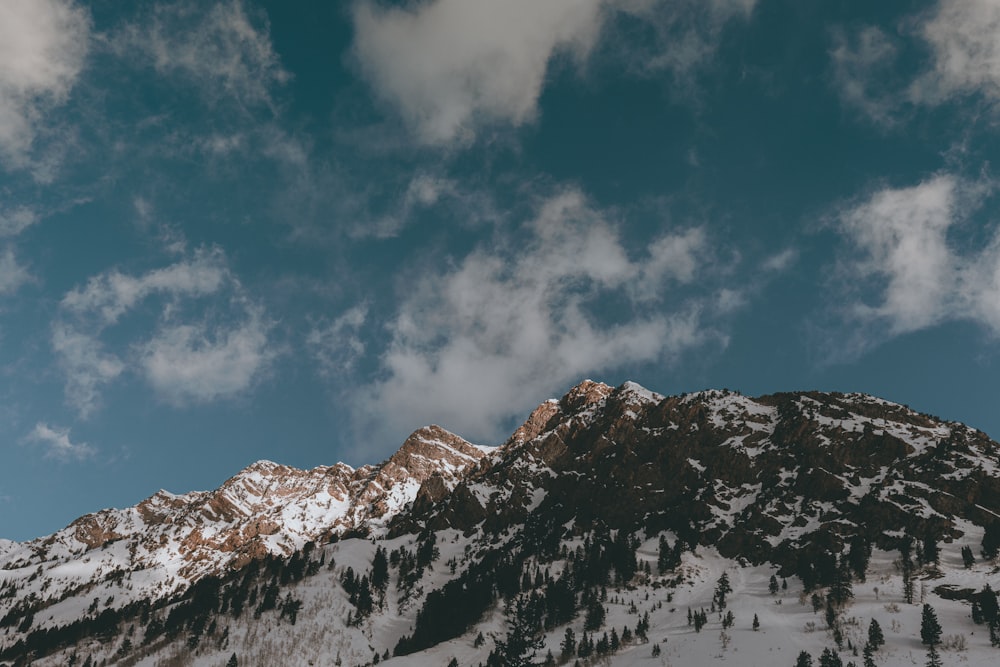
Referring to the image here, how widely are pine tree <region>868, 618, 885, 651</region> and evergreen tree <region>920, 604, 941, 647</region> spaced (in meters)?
5.18

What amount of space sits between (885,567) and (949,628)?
4382 centimetres

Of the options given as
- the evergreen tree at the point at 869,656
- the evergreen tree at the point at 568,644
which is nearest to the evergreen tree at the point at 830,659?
the evergreen tree at the point at 869,656

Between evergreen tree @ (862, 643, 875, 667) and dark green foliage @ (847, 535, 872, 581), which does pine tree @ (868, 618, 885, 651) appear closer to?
evergreen tree @ (862, 643, 875, 667)

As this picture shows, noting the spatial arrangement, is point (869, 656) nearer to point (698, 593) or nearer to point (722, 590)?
point (722, 590)

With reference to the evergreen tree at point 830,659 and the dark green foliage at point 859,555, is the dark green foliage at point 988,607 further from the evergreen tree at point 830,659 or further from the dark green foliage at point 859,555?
the dark green foliage at point 859,555

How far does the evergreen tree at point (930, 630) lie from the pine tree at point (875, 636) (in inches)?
204

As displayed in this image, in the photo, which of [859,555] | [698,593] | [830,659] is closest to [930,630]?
[830,659]

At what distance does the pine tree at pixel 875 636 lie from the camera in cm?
9606

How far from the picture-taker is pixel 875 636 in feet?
319

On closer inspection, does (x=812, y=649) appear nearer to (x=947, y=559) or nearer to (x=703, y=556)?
(x=947, y=559)

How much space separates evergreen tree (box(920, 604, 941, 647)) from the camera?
94.4 metres

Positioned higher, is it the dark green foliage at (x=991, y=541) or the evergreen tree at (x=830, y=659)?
the dark green foliage at (x=991, y=541)

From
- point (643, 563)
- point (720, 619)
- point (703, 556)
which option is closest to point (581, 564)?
point (643, 563)

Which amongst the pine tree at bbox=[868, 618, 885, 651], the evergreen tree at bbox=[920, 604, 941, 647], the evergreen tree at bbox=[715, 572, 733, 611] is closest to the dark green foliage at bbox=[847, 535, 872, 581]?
the evergreen tree at bbox=[715, 572, 733, 611]
